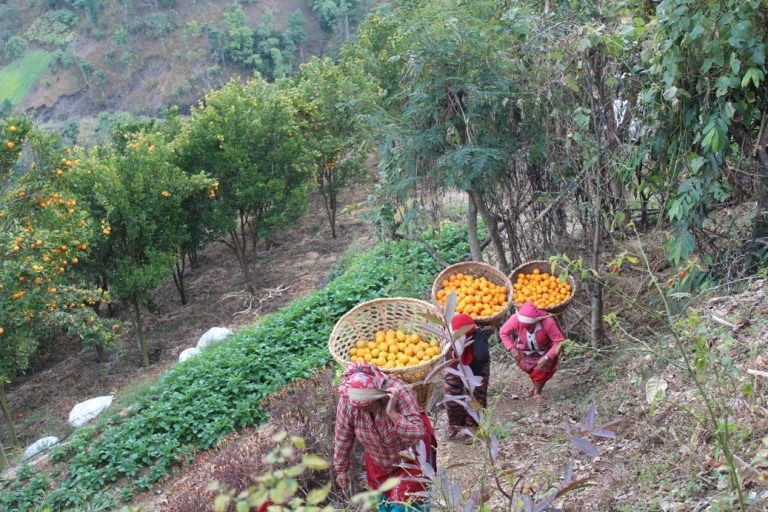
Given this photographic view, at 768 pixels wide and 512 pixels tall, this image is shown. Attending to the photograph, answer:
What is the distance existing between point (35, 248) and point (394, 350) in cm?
719

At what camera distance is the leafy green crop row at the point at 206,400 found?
7215 millimetres

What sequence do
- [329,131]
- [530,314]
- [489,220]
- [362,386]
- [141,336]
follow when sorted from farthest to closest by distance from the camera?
[329,131]
[141,336]
[489,220]
[530,314]
[362,386]

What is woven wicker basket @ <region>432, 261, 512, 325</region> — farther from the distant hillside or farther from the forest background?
the distant hillside

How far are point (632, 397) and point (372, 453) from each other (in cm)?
201

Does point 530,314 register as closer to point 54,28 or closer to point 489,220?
point 489,220

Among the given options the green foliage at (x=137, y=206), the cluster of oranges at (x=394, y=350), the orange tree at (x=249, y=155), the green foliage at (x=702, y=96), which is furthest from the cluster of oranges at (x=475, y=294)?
the orange tree at (x=249, y=155)

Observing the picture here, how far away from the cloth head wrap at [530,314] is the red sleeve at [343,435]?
6.58ft

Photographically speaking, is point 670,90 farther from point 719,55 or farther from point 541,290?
point 541,290

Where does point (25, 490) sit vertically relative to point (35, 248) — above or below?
below

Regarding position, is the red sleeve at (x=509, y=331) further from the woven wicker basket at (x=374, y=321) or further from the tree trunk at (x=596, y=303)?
the tree trunk at (x=596, y=303)

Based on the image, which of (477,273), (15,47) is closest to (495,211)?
(477,273)

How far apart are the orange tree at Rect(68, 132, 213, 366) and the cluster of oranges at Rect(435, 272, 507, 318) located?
340 inches

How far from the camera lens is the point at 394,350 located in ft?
16.6

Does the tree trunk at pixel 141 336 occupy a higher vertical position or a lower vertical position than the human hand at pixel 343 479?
lower
